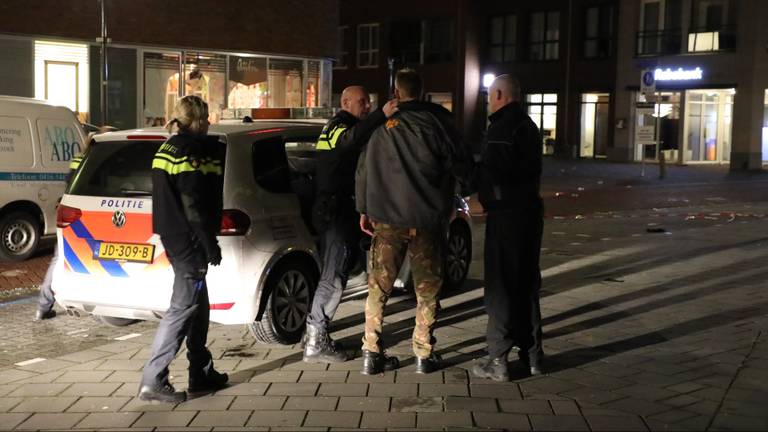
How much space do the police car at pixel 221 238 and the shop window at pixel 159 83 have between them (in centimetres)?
1524

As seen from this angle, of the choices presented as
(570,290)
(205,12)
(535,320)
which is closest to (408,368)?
(535,320)

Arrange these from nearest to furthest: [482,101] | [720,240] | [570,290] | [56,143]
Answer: [570,290]
[56,143]
[720,240]
[482,101]

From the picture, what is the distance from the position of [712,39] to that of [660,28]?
99.4 inches

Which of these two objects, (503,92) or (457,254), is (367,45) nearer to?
(457,254)

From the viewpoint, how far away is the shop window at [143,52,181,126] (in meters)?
22.0

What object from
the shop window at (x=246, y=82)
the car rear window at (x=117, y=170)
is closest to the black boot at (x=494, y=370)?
the car rear window at (x=117, y=170)

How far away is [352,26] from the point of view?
5078 cm

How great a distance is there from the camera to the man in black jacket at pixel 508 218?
589cm

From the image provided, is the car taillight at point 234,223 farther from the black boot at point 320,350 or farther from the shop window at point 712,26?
the shop window at point 712,26

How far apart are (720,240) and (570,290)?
16.0ft

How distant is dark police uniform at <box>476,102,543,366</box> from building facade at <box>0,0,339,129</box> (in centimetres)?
1410

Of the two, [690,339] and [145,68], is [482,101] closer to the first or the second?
[145,68]

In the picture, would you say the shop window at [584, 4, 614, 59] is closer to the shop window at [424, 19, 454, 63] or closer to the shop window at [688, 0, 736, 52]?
the shop window at [688, 0, 736, 52]

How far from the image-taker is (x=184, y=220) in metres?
5.37
